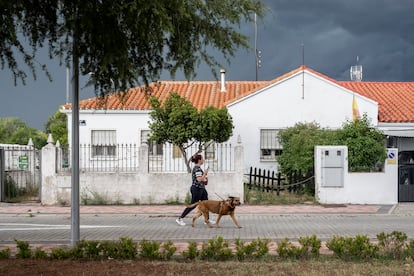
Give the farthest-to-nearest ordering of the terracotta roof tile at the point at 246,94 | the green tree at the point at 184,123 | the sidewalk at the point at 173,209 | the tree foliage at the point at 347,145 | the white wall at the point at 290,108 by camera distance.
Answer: the terracotta roof tile at the point at 246,94, the white wall at the point at 290,108, the green tree at the point at 184,123, the tree foliage at the point at 347,145, the sidewalk at the point at 173,209

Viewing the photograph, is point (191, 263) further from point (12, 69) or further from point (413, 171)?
point (413, 171)

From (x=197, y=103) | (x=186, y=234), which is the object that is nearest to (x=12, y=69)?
(x=186, y=234)

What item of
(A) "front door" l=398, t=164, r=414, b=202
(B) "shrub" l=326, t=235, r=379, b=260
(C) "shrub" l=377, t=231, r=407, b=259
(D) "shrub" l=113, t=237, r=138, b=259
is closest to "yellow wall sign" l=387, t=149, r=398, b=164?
(A) "front door" l=398, t=164, r=414, b=202

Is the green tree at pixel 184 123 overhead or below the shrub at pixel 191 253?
overhead

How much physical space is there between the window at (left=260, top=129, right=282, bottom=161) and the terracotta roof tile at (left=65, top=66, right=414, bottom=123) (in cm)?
208

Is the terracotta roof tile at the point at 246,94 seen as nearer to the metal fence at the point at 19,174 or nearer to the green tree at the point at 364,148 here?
the metal fence at the point at 19,174

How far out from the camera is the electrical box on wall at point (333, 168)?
68.9ft

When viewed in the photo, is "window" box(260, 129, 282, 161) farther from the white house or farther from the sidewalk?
the sidewalk

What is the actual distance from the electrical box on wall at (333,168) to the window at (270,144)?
7.91 meters

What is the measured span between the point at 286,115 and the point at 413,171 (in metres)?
8.43

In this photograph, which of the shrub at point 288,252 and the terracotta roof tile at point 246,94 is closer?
the shrub at point 288,252

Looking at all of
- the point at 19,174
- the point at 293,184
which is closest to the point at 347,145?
the point at 293,184

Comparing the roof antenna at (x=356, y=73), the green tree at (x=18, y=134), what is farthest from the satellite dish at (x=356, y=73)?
the green tree at (x=18, y=134)

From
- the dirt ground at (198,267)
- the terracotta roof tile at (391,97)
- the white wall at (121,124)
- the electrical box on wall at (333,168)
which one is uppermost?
the terracotta roof tile at (391,97)
